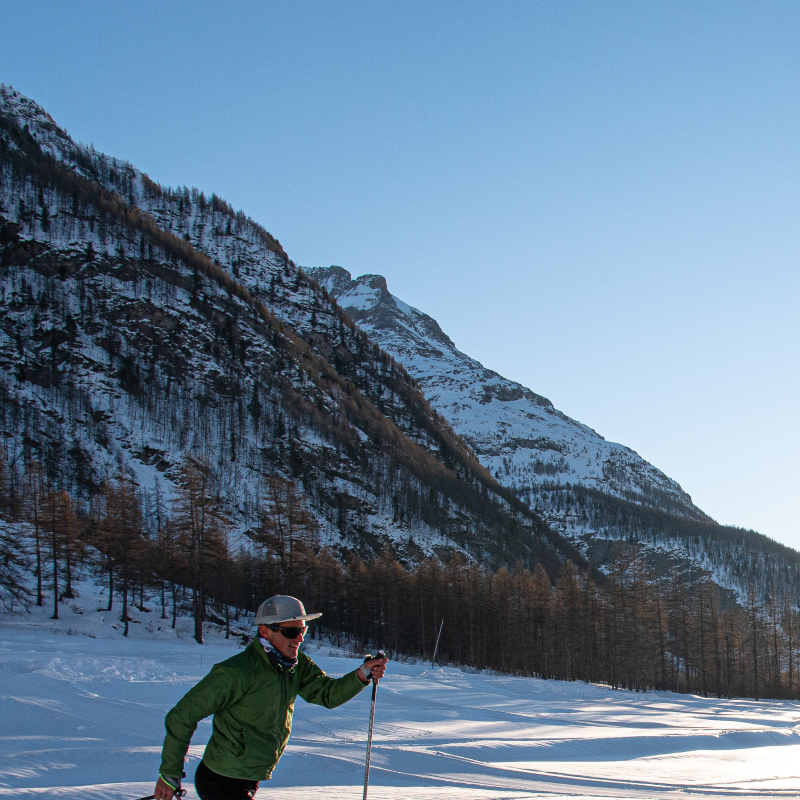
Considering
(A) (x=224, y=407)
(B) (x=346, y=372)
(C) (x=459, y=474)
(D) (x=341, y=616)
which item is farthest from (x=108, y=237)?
(D) (x=341, y=616)

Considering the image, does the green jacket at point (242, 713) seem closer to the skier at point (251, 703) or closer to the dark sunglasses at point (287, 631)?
the skier at point (251, 703)

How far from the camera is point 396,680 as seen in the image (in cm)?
2614

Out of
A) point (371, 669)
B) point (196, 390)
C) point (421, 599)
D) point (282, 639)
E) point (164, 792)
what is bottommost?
point (421, 599)

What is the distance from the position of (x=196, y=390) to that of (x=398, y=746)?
113025mm

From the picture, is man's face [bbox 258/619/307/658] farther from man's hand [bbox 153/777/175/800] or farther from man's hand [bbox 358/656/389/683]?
man's hand [bbox 153/777/175/800]

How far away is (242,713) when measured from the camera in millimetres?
4359

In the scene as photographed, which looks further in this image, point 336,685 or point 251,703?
point 336,685

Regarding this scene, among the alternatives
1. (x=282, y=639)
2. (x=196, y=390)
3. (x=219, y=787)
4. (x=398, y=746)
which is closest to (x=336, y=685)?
(x=282, y=639)

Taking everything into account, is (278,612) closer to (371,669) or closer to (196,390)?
(371,669)

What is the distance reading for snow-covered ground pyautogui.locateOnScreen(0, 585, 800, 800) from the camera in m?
9.40

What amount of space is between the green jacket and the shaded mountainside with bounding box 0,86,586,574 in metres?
91.4

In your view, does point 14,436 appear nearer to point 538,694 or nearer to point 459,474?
point 538,694

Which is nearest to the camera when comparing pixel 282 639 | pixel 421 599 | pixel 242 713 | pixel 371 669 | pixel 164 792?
pixel 164 792

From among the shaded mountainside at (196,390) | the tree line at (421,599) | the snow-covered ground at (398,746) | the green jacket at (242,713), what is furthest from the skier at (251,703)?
the shaded mountainside at (196,390)
